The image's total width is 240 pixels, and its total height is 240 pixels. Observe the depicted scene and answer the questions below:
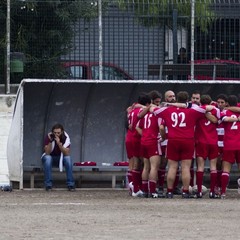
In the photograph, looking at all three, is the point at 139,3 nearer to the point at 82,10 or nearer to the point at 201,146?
the point at 82,10

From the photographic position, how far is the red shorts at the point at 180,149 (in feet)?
61.0

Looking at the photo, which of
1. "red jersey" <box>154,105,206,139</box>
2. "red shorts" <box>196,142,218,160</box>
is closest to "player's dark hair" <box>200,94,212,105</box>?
"red jersey" <box>154,105,206,139</box>

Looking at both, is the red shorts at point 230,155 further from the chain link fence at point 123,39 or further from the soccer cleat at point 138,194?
the chain link fence at point 123,39

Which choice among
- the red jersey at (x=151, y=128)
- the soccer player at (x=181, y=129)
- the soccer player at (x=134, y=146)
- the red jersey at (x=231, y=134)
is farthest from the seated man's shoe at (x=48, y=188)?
the red jersey at (x=231, y=134)

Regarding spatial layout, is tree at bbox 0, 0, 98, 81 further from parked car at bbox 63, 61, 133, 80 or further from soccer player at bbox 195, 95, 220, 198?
soccer player at bbox 195, 95, 220, 198

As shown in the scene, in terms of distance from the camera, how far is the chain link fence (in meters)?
22.8

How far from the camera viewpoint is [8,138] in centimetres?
2131

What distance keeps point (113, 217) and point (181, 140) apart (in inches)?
155

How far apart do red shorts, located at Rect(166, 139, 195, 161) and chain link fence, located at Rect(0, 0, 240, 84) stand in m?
4.55

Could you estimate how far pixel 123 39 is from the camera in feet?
76.0

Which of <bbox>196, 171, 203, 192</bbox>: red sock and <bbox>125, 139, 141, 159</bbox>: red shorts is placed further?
<bbox>125, 139, 141, 159</bbox>: red shorts

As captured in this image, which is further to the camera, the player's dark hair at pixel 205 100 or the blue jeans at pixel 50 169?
the blue jeans at pixel 50 169

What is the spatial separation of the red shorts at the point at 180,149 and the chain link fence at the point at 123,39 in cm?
455

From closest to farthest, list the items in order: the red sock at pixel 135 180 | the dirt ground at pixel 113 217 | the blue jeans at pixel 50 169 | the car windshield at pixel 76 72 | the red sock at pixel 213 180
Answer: the dirt ground at pixel 113 217 < the red sock at pixel 213 180 < the red sock at pixel 135 180 < the blue jeans at pixel 50 169 < the car windshield at pixel 76 72
